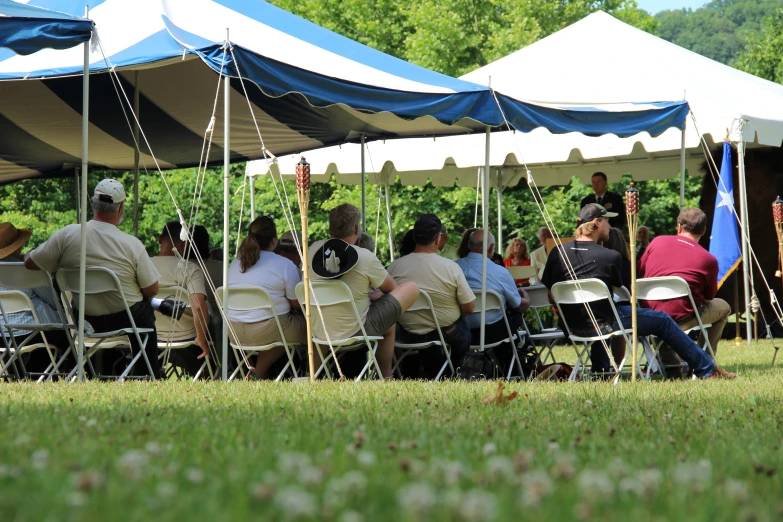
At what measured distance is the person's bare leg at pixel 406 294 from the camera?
22.3 feet

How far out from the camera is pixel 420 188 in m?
23.4

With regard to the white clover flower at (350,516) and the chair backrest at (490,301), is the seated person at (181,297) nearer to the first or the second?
the chair backrest at (490,301)

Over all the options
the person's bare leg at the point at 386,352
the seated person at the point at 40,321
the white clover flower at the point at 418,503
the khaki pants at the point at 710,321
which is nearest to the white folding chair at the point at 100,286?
the seated person at the point at 40,321

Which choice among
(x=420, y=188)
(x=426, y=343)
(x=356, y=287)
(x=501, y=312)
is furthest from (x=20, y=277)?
(x=420, y=188)

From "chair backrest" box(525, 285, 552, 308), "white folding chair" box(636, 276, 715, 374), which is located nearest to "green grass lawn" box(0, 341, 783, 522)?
"white folding chair" box(636, 276, 715, 374)

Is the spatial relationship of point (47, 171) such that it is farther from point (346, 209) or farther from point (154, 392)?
point (154, 392)

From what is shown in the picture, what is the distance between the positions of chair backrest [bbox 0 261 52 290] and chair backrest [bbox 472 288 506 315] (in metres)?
3.05

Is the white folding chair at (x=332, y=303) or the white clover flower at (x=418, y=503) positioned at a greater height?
the white clover flower at (x=418, y=503)

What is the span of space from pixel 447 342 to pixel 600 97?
16.7ft

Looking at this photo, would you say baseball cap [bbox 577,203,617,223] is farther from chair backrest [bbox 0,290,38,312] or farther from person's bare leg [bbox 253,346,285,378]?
chair backrest [bbox 0,290,38,312]

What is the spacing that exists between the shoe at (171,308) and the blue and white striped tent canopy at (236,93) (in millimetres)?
1546

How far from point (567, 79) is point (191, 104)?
14.8 feet

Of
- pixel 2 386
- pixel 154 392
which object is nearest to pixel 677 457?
pixel 154 392

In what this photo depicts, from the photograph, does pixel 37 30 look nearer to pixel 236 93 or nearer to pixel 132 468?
pixel 236 93
